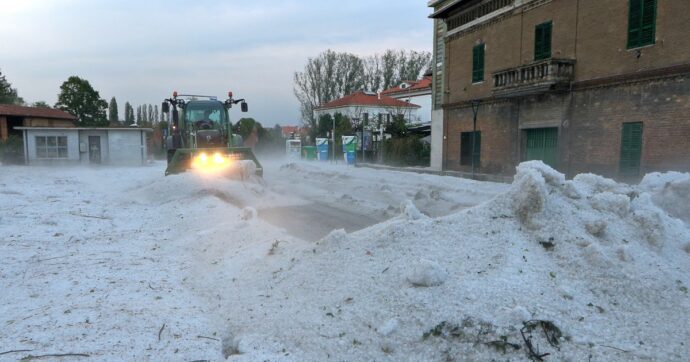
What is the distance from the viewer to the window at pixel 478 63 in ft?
77.8

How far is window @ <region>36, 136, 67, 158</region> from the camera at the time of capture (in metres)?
31.4

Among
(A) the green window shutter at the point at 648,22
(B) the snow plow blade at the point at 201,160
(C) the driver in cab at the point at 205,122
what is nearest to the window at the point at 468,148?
(A) the green window shutter at the point at 648,22

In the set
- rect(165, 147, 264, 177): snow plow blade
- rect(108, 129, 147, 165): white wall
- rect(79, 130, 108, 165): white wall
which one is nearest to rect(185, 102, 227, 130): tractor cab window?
rect(165, 147, 264, 177): snow plow blade

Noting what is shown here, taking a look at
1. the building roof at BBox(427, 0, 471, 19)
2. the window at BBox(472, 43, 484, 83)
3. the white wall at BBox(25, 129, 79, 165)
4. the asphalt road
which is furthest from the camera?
the white wall at BBox(25, 129, 79, 165)

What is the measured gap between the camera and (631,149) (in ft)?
51.8

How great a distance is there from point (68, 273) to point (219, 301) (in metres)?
2.21

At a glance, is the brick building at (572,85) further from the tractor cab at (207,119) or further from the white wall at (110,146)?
the white wall at (110,146)

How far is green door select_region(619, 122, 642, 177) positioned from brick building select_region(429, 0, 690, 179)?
3 cm

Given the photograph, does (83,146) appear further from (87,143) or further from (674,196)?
(674,196)

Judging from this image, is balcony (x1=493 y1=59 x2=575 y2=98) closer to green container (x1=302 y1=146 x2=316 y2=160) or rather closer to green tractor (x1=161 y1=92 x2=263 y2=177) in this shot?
green tractor (x1=161 y1=92 x2=263 y2=177)

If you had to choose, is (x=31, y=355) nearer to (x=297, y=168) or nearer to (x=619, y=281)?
(x=619, y=281)

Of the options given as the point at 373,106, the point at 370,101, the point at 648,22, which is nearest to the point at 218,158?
the point at 648,22

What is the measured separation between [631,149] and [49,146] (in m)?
31.9

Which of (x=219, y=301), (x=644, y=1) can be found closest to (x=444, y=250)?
(x=219, y=301)
